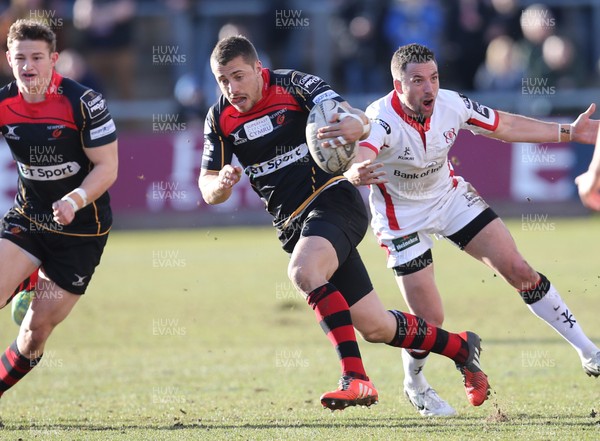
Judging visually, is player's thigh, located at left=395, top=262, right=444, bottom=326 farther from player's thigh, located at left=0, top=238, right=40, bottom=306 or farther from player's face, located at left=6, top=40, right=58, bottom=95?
player's face, located at left=6, top=40, right=58, bottom=95

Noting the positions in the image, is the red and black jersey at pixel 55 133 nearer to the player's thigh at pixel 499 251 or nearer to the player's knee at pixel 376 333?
the player's knee at pixel 376 333

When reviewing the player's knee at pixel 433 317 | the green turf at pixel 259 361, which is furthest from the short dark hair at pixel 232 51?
the green turf at pixel 259 361

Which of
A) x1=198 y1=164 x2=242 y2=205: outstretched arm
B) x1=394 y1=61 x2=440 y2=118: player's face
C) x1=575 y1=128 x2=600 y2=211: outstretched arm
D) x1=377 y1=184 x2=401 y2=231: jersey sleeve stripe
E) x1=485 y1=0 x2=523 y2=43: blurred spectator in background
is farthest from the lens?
x1=485 y1=0 x2=523 y2=43: blurred spectator in background

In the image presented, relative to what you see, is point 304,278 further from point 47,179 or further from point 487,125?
point 47,179

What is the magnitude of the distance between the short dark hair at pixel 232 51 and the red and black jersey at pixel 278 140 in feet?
0.91

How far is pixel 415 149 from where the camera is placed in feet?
24.4

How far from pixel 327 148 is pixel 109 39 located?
1560 centimetres

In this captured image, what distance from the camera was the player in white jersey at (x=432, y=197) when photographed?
7359mm

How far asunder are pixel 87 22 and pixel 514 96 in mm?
8495

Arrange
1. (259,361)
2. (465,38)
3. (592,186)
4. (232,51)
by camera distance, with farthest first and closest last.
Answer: (465,38) < (259,361) < (232,51) < (592,186)

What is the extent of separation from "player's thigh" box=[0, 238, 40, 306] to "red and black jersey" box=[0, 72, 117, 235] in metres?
0.26

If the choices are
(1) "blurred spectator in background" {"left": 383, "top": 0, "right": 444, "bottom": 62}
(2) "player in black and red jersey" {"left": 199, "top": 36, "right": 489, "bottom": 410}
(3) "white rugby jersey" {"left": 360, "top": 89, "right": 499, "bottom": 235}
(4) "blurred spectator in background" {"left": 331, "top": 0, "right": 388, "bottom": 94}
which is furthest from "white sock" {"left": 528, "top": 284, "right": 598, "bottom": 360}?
(4) "blurred spectator in background" {"left": 331, "top": 0, "right": 388, "bottom": 94}

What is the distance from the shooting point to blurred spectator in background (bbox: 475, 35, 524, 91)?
2009cm

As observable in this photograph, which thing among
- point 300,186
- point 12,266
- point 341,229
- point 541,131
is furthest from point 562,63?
point 12,266
